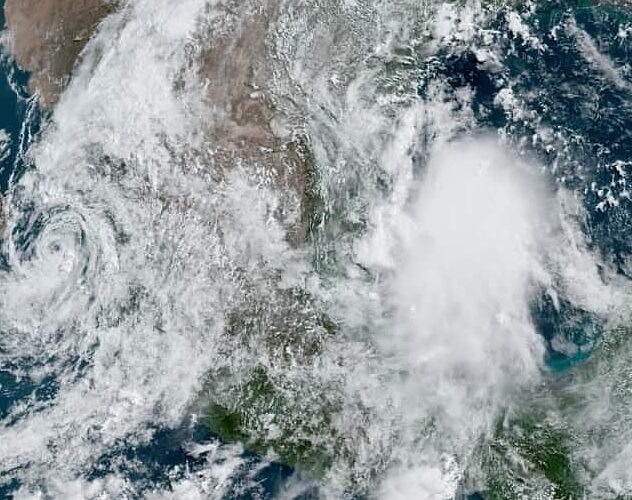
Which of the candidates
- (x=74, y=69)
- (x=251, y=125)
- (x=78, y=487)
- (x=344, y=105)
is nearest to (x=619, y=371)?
(x=344, y=105)

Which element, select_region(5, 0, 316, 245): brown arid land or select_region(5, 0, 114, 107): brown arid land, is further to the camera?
select_region(5, 0, 114, 107): brown arid land

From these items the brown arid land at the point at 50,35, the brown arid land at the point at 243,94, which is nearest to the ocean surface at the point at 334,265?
the brown arid land at the point at 243,94

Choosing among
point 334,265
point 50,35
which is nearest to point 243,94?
point 334,265

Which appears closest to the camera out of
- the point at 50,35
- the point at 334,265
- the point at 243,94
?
the point at 334,265

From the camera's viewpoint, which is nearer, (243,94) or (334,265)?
(334,265)

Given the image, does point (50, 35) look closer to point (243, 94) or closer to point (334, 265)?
point (243, 94)

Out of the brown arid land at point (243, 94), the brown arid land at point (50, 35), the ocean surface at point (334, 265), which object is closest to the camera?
the ocean surface at point (334, 265)

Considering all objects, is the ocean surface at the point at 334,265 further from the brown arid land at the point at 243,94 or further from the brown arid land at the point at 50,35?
the brown arid land at the point at 50,35

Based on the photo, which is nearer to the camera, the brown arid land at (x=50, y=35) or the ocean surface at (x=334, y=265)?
the ocean surface at (x=334, y=265)

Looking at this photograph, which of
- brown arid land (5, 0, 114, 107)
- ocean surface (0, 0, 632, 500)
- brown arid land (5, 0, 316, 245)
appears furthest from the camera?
brown arid land (5, 0, 114, 107)

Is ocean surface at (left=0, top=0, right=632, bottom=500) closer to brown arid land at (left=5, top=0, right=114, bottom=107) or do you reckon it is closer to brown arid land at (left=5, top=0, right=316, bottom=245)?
brown arid land at (left=5, top=0, right=316, bottom=245)

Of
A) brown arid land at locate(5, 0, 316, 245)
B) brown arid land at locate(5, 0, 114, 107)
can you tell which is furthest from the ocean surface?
brown arid land at locate(5, 0, 114, 107)
